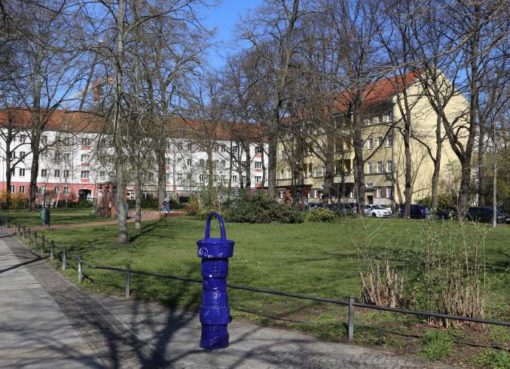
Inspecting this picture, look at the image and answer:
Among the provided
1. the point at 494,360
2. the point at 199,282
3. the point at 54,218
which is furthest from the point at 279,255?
the point at 54,218

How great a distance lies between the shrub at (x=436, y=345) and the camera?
6.06 meters

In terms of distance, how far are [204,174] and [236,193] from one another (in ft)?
15.6

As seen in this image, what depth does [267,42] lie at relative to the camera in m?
41.8

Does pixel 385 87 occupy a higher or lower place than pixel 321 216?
higher

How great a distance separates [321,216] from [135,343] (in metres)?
28.2

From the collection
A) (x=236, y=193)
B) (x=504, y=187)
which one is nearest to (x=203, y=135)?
(x=236, y=193)

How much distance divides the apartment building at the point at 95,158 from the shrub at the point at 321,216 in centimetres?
742

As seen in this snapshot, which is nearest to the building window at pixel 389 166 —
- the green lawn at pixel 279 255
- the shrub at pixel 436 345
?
the green lawn at pixel 279 255

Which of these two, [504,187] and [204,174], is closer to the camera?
→ [204,174]

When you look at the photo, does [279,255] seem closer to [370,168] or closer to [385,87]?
[385,87]

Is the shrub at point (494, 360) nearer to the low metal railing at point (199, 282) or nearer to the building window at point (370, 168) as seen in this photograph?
the low metal railing at point (199, 282)

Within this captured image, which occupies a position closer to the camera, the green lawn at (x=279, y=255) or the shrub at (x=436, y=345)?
the shrub at (x=436, y=345)

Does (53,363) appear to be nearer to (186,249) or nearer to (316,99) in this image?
(316,99)

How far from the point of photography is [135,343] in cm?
698
